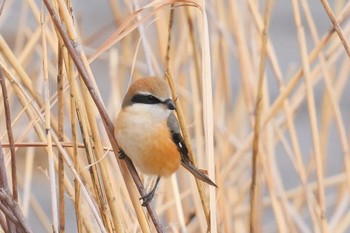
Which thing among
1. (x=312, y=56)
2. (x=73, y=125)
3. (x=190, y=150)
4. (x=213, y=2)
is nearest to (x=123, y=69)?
(x=213, y=2)

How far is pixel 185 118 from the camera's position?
218 centimetres

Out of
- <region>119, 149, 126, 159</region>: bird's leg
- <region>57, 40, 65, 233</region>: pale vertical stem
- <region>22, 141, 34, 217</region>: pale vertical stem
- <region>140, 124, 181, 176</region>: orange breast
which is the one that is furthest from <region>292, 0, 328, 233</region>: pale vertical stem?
<region>22, 141, 34, 217</region>: pale vertical stem

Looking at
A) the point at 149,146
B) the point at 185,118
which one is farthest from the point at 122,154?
the point at 185,118

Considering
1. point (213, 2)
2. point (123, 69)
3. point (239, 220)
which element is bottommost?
point (239, 220)

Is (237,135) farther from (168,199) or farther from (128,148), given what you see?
(128,148)

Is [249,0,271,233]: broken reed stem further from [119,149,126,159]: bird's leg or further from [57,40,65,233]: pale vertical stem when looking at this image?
[57,40,65,233]: pale vertical stem

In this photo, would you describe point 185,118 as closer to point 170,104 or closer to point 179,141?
point 179,141

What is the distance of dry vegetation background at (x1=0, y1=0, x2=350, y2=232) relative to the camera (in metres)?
1.22

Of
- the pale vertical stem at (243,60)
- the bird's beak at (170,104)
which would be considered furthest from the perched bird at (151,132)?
the pale vertical stem at (243,60)

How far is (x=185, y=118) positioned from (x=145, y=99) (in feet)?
2.58

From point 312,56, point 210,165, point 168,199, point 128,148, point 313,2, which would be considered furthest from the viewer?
point 313,2

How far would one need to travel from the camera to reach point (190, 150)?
4.72 ft

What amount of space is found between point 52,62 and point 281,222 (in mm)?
939

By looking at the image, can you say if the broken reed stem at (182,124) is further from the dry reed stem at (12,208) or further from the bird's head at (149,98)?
the dry reed stem at (12,208)
